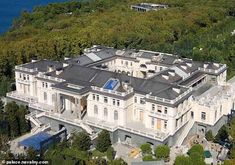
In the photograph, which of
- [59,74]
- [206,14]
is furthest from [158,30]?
[59,74]

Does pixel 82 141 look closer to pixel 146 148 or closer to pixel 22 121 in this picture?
pixel 146 148

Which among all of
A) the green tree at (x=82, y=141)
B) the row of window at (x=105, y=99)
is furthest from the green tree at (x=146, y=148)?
the row of window at (x=105, y=99)

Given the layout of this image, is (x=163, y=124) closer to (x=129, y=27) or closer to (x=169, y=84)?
(x=169, y=84)

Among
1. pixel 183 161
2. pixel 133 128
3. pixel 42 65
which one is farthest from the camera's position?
pixel 42 65

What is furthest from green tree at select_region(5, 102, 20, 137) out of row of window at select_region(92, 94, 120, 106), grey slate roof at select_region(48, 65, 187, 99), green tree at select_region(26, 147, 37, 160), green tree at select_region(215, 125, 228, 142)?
green tree at select_region(215, 125, 228, 142)

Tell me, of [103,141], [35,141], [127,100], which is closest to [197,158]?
[103,141]

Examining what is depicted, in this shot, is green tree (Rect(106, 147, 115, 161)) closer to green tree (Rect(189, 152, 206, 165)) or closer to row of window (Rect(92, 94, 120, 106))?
row of window (Rect(92, 94, 120, 106))
